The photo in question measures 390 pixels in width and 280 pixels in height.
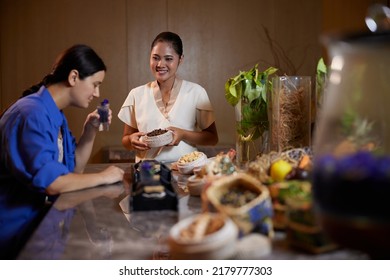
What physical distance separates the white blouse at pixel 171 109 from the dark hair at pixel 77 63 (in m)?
0.88

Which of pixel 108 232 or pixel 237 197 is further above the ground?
pixel 237 197

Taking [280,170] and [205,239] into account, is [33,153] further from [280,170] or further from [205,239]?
[205,239]

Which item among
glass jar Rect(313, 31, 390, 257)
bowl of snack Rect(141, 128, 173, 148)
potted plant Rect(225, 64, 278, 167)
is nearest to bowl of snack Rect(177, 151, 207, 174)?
potted plant Rect(225, 64, 278, 167)

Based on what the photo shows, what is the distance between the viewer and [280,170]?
132 cm

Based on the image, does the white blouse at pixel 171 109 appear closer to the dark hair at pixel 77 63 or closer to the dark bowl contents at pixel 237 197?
the dark hair at pixel 77 63

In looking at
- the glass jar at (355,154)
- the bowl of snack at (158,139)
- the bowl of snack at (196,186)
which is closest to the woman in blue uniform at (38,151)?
the bowl of snack at (196,186)

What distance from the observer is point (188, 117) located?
2.64m

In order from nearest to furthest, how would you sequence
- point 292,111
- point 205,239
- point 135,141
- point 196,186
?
point 205,239 < point 196,186 < point 292,111 < point 135,141

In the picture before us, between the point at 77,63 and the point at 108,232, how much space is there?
702 millimetres

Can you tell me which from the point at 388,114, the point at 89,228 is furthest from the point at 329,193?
the point at 89,228

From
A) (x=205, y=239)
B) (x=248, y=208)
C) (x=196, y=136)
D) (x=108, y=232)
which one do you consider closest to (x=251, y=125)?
(x=196, y=136)

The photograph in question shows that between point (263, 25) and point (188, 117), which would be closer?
point (188, 117)
